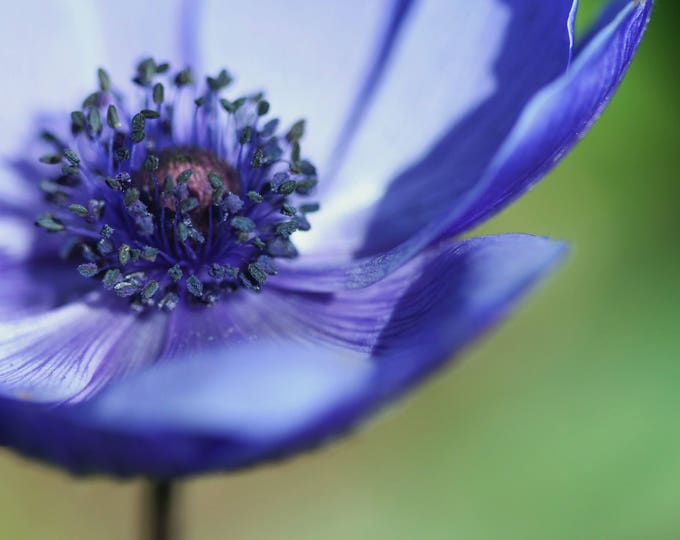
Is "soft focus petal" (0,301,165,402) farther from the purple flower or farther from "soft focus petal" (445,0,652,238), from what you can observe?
"soft focus petal" (445,0,652,238)

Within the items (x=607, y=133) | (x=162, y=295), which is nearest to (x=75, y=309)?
(x=162, y=295)

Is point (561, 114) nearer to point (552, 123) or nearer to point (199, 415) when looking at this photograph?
point (552, 123)

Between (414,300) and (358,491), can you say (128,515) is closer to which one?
(358,491)

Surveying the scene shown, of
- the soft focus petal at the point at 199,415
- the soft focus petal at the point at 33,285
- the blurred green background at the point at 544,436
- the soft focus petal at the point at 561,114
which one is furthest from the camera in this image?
the blurred green background at the point at 544,436

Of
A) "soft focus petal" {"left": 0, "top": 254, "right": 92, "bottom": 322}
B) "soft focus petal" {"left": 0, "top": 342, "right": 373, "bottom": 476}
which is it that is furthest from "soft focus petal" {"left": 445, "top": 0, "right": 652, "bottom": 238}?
"soft focus petal" {"left": 0, "top": 254, "right": 92, "bottom": 322}

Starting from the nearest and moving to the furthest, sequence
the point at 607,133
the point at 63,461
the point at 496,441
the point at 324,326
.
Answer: the point at 63,461 < the point at 324,326 < the point at 496,441 < the point at 607,133

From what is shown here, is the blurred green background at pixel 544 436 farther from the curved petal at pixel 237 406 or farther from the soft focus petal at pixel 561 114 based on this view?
the curved petal at pixel 237 406

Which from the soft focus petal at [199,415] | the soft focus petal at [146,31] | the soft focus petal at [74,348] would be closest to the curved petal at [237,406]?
the soft focus petal at [199,415]
